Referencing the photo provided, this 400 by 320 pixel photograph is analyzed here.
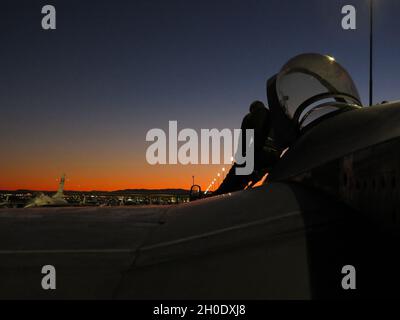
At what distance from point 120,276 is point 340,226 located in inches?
46.1

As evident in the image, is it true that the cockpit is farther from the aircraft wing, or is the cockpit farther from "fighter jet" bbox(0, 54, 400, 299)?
the aircraft wing

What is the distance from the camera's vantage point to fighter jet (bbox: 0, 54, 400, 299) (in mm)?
1646

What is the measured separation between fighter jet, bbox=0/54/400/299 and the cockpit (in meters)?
2.36

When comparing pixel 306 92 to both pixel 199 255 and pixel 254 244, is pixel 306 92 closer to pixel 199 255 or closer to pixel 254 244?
pixel 254 244

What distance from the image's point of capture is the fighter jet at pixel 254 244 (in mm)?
1646

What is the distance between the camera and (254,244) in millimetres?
1937

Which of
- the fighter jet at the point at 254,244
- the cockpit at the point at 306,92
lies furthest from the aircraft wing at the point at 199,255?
the cockpit at the point at 306,92

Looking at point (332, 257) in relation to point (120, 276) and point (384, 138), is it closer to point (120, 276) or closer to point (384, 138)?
point (384, 138)

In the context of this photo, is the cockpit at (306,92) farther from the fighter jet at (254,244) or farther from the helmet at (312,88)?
the fighter jet at (254,244)

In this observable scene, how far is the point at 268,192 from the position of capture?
2.90m

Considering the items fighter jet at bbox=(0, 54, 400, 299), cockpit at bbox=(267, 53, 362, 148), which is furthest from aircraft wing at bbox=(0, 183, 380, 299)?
cockpit at bbox=(267, 53, 362, 148)

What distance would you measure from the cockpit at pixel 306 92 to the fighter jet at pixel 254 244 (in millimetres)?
2357

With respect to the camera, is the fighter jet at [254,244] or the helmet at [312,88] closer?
the fighter jet at [254,244]

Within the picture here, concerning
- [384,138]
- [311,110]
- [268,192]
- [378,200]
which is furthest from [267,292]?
[311,110]
